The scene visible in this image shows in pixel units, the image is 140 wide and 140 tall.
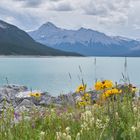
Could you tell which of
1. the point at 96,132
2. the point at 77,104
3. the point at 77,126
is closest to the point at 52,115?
the point at 77,104

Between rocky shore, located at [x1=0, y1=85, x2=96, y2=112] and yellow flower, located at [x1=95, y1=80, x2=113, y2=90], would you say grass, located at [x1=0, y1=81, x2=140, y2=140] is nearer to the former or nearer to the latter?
yellow flower, located at [x1=95, y1=80, x2=113, y2=90]

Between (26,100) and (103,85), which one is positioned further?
(26,100)

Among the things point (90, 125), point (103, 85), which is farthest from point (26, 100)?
point (90, 125)

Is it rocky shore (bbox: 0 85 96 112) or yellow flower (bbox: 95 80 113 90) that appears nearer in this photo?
yellow flower (bbox: 95 80 113 90)

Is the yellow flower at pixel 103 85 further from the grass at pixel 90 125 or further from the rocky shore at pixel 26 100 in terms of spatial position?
the rocky shore at pixel 26 100

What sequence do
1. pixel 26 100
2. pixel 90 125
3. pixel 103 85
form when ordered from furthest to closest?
pixel 26 100 → pixel 103 85 → pixel 90 125

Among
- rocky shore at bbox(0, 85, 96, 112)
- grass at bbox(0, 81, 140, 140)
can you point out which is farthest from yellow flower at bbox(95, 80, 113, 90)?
rocky shore at bbox(0, 85, 96, 112)

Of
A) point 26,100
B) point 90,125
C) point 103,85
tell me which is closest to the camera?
point 90,125

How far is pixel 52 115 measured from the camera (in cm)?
690

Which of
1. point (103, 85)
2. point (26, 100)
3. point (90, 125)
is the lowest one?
point (26, 100)

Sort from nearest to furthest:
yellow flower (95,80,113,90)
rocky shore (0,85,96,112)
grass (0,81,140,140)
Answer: grass (0,81,140,140)
yellow flower (95,80,113,90)
rocky shore (0,85,96,112)

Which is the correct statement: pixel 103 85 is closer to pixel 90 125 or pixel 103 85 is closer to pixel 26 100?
pixel 90 125

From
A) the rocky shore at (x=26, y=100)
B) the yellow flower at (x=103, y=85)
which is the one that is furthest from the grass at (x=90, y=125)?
the rocky shore at (x=26, y=100)

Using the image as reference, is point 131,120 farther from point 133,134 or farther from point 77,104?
point 77,104
